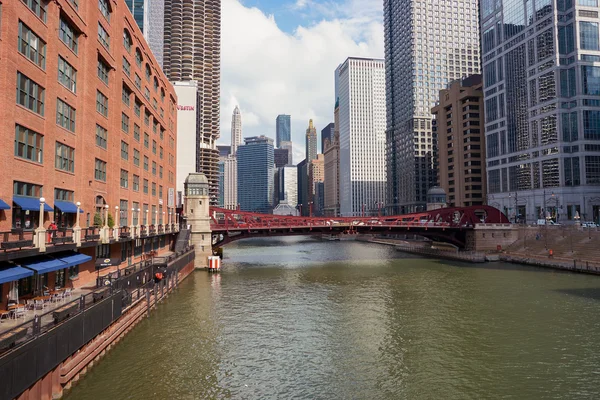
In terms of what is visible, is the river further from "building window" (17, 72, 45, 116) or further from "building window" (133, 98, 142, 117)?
"building window" (133, 98, 142, 117)

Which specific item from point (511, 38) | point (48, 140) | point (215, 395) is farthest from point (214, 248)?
point (511, 38)

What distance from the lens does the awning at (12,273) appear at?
68.4ft

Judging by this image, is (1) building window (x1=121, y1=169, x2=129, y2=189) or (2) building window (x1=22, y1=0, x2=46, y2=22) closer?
(2) building window (x1=22, y1=0, x2=46, y2=22)

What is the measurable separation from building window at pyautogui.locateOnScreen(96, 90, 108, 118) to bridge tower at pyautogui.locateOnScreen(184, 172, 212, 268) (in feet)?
112

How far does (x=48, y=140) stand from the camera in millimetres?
29531

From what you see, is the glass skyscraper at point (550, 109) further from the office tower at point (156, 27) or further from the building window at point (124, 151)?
the office tower at point (156, 27)

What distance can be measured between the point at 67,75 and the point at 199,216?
4407 cm

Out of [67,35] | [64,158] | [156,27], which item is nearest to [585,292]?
[64,158]

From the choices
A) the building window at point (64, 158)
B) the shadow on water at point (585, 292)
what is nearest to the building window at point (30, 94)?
the building window at point (64, 158)

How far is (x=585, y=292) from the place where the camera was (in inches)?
1832

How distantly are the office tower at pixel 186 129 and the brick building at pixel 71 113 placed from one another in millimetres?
82829

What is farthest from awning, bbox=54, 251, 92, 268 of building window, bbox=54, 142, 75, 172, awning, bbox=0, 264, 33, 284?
building window, bbox=54, 142, 75, 172

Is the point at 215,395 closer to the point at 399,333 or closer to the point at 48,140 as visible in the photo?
the point at 399,333

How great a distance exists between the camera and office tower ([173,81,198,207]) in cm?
14062
